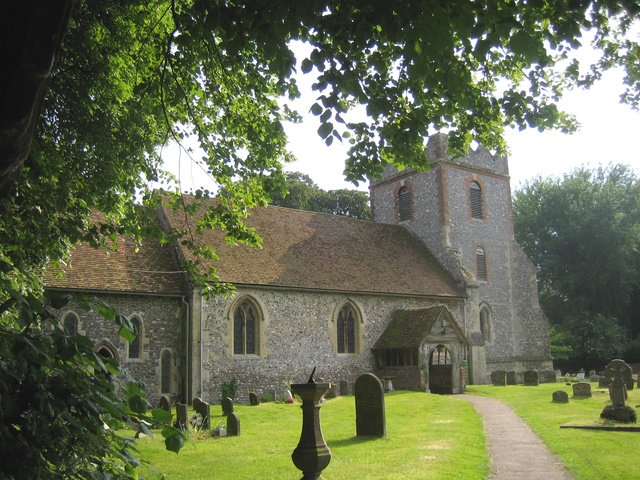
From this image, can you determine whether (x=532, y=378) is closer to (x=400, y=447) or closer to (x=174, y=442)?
(x=400, y=447)

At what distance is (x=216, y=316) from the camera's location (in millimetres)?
19703

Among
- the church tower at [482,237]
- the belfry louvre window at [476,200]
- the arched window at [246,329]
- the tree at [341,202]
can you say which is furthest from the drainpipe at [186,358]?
the tree at [341,202]

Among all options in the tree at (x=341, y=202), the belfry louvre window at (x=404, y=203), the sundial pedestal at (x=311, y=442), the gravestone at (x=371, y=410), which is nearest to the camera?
the sundial pedestal at (x=311, y=442)

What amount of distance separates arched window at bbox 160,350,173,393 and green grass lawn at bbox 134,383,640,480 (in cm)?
256

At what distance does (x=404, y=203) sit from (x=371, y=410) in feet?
62.7

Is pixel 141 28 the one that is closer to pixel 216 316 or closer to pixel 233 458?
pixel 233 458

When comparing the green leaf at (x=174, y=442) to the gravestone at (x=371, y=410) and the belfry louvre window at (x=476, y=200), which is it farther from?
the belfry louvre window at (x=476, y=200)

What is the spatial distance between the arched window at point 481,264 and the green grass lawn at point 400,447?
12.0 metres

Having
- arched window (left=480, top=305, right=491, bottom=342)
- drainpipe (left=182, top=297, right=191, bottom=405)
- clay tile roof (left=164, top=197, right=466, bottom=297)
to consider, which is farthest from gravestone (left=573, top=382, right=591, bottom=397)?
drainpipe (left=182, top=297, right=191, bottom=405)

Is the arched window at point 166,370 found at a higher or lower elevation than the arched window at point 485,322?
lower

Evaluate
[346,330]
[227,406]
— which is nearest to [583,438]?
[227,406]

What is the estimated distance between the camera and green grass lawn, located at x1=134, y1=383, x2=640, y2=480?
352 inches

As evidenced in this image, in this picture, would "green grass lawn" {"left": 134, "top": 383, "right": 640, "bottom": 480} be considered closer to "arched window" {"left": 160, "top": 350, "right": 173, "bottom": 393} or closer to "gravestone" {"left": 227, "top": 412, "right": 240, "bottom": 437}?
"gravestone" {"left": 227, "top": 412, "right": 240, "bottom": 437}

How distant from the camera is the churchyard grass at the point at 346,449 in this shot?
898cm
